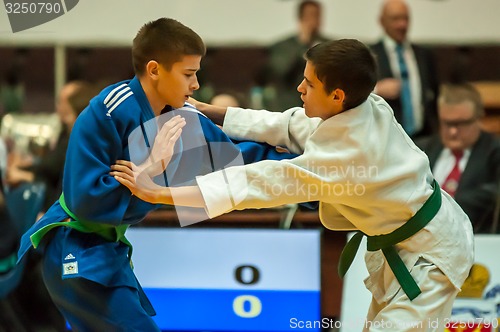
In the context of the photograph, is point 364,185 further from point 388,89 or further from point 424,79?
point 424,79

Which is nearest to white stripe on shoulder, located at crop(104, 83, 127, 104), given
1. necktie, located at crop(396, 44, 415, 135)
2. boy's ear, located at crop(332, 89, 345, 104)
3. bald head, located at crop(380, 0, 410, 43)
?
boy's ear, located at crop(332, 89, 345, 104)

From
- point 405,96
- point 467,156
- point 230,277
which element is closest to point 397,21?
point 405,96

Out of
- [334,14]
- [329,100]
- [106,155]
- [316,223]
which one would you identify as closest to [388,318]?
[329,100]

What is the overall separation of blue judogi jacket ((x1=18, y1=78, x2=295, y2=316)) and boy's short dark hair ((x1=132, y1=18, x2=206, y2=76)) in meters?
0.13

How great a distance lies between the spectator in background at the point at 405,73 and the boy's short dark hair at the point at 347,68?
2984mm

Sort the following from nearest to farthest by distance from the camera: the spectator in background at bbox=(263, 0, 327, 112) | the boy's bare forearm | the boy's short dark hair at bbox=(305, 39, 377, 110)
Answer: the boy's short dark hair at bbox=(305, 39, 377, 110) → the boy's bare forearm → the spectator in background at bbox=(263, 0, 327, 112)

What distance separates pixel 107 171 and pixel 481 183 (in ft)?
9.67

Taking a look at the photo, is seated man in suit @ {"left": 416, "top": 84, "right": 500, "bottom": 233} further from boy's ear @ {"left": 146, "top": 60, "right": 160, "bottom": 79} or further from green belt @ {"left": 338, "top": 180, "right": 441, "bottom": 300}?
boy's ear @ {"left": 146, "top": 60, "right": 160, "bottom": 79}

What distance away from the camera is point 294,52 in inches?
268

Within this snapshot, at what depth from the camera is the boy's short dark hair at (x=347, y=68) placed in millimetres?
3055

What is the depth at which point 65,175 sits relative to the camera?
10.2ft

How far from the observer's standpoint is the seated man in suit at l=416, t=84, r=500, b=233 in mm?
5234

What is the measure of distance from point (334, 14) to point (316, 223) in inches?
123

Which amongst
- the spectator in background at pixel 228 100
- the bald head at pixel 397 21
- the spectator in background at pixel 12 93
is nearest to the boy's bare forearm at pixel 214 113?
the spectator in background at pixel 228 100
